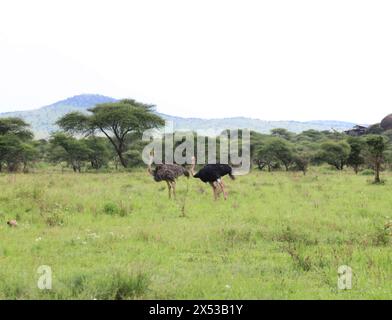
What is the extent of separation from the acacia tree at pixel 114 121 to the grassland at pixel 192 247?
90.4ft

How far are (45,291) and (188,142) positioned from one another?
4484cm

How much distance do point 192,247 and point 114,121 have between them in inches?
1380

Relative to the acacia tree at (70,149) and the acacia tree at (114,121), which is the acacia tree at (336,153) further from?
the acacia tree at (70,149)

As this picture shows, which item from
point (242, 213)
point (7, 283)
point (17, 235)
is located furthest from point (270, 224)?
point (7, 283)

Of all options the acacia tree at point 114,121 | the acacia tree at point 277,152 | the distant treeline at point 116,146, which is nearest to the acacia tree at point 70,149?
the distant treeline at point 116,146

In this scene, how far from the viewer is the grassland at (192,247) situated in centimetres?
590

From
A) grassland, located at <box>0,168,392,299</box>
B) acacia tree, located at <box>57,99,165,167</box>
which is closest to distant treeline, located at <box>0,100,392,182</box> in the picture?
acacia tree, located at <box>57,99,165,167</box>

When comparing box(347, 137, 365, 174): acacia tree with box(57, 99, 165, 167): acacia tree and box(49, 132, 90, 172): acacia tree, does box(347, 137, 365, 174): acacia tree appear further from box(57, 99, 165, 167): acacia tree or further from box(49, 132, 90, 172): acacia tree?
box(49, 132, 90, 172): acacia tree

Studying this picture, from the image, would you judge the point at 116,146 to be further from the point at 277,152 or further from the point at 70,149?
the point at 277,152

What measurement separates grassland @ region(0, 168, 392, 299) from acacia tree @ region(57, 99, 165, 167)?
27.6 metres

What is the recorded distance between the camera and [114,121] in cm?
4241

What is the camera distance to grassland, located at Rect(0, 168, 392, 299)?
232 inches
